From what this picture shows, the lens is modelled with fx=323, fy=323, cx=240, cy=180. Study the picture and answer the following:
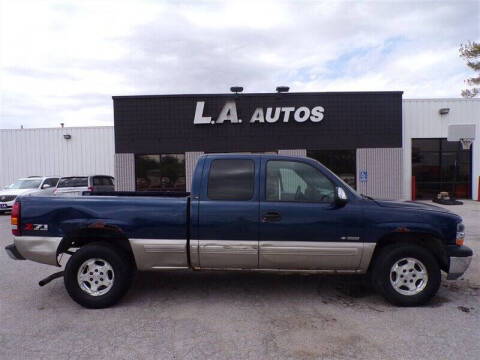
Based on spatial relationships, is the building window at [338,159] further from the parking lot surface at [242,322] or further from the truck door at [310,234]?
the truck door at [310,234]

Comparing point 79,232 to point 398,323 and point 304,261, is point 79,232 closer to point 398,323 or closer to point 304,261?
point 304,261

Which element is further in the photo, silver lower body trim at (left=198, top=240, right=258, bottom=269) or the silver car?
the silver car

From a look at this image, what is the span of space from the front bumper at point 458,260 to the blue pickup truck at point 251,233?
1 centimetres

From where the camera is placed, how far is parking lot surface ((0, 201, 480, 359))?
3.01 m

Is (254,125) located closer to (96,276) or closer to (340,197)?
(340,197)

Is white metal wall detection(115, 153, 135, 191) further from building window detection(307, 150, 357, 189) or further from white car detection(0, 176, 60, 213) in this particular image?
building window detection(307, 150, 357, 189)

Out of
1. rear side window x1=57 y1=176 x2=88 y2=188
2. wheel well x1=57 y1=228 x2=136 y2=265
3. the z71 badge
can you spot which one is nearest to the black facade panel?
rear side window x1=57 y1=176 x2=88 y2=188

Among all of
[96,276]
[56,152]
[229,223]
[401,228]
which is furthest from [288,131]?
[56,152]

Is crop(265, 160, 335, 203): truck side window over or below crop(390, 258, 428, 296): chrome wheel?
over

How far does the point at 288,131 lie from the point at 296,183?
1205cm

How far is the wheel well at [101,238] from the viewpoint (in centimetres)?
411

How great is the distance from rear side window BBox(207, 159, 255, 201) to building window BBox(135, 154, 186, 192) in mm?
12159

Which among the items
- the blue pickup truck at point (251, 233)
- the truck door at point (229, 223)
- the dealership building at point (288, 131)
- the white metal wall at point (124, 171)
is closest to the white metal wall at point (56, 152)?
the white metal wall at point (124, 171)

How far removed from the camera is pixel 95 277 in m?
4.06
